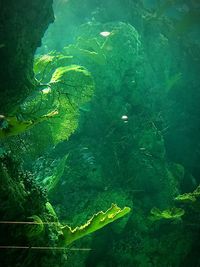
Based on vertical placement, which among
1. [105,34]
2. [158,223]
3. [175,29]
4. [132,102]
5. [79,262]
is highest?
[105,34]

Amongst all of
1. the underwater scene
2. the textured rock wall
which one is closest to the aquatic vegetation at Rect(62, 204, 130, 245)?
the underwater scene

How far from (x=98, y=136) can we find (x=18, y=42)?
232 inches

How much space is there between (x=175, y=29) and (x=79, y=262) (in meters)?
10.2

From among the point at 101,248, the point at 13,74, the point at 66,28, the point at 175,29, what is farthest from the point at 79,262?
the point at 175,29

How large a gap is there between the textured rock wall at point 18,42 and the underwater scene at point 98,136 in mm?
14

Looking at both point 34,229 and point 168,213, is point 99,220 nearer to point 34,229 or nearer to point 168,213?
point 34,229

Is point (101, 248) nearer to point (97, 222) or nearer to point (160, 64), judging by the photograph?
point (97, 222)

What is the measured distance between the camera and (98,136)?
931 cm

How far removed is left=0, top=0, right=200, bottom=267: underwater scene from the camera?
3.36 metres

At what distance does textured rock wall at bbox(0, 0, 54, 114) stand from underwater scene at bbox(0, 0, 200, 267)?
14 millimetres

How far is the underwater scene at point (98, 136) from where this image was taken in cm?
336

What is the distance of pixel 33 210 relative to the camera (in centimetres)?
330

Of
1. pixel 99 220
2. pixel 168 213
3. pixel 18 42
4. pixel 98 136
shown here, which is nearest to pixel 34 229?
pixel 99 220

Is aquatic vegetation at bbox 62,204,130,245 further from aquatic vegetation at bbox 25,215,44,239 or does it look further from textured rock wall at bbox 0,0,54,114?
textured rock wall at bbox 0,0,54,114
